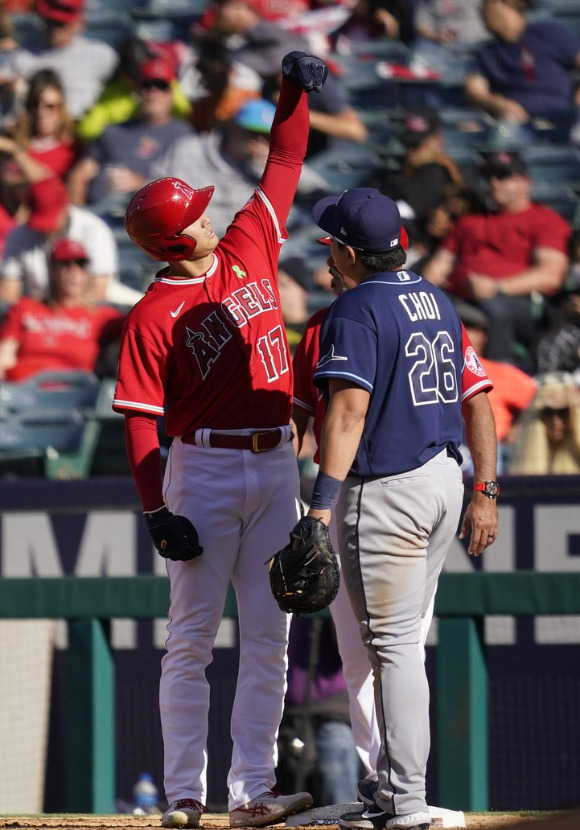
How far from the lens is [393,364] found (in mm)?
3240

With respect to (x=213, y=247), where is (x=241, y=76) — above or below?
above

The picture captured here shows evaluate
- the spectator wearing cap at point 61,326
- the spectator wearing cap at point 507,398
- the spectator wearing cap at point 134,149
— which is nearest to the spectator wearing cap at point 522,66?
the spectator wearing cap at point 134,149

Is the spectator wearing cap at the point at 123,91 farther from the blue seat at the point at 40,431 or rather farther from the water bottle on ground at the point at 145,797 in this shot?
the water bottle on ground at the point at 145,797

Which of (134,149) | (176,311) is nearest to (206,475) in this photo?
(176,311)

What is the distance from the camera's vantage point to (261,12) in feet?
28.5

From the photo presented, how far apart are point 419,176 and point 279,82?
1.28m

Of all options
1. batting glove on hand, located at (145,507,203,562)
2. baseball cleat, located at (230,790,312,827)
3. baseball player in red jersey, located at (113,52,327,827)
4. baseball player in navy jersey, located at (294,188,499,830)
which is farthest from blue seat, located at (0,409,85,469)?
→ baseball player in navy jersey, located at (294,188,499,830)

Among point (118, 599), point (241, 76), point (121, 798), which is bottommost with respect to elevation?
point (121, 798)

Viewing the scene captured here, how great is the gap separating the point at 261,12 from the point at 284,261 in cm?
220

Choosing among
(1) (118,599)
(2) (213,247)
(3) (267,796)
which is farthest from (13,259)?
(3) (267,796)

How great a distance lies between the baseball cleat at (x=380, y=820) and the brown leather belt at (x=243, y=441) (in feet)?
3.29

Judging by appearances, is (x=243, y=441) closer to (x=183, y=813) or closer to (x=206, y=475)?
(x=206, y=475)

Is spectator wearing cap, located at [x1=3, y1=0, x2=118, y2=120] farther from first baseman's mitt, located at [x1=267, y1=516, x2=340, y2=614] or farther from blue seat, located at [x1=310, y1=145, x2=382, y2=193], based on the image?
first baseman's mitt, located at [x1=267, y1=516, x2=340, y2=614]

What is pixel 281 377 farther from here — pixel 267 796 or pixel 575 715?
pixel 575 715
